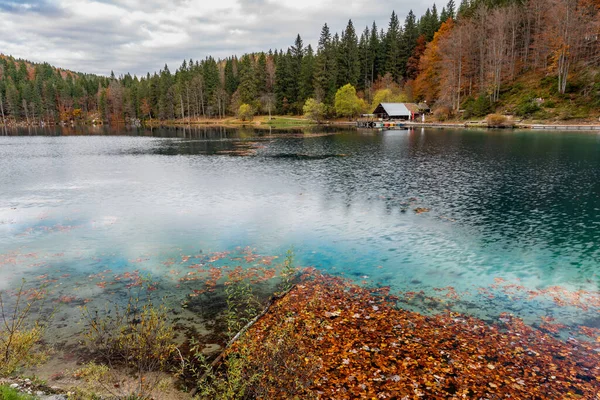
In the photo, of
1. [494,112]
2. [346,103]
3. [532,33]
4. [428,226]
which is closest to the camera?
[428,226]

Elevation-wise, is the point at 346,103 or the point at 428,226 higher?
the point at 346,103

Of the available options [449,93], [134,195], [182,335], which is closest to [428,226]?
[182,335]

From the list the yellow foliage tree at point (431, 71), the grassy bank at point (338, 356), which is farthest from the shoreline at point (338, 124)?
the grassy bank at point (338, 356)

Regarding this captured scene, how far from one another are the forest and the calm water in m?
63.0

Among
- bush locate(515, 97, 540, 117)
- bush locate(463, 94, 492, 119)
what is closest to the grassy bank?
bush locate(515, 97, 540, 117)

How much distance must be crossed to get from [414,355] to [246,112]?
14506cm

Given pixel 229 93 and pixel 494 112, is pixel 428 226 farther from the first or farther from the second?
pixel 229 93

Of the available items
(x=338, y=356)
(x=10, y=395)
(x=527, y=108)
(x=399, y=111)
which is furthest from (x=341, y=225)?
(x=399, y=111)

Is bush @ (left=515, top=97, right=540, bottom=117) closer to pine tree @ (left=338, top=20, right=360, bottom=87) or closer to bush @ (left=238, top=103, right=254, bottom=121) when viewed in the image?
pine tree @ (left=338, top=20, right=360, bottom=87)

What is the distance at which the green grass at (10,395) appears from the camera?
6.56m

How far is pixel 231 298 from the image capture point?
43.8 ft

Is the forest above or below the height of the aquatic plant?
above

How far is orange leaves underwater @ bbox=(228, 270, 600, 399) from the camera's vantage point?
826 centimetres

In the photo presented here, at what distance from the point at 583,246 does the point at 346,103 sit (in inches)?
4585
